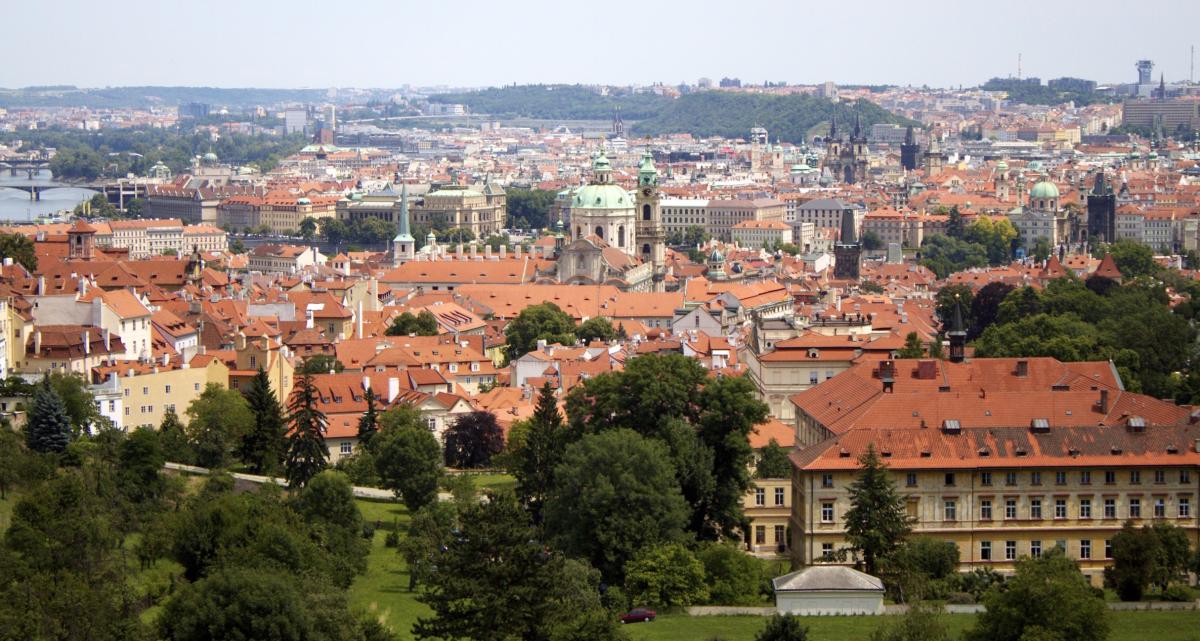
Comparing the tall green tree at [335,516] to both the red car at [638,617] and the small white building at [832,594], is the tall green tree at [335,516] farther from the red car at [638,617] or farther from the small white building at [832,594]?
the small white building at [832,594]

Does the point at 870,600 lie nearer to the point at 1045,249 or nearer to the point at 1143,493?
the point at 1143,493

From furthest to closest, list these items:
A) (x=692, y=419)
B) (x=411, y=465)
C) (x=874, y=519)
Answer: (x=411, y=465) < (x=692, y=419) < (x=874, y=519)

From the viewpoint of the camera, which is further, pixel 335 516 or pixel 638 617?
pixel 335 516

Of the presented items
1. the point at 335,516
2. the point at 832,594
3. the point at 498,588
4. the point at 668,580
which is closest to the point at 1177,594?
the point at 832,594

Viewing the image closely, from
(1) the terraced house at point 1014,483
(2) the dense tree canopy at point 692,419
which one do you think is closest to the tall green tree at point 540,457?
(2) the dense tree canopy at point 692,419

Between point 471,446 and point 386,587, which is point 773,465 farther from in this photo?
point 471,446

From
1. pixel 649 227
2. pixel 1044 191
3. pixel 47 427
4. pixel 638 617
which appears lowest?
pixel 1044 191

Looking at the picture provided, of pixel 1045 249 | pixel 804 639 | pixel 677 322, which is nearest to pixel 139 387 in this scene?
pixel 804 639
